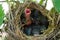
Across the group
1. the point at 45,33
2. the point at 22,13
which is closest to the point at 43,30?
the point at 45,33

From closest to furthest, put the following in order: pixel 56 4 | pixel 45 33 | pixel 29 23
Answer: pixel 56 4, pixel 45 33, pixel 29 23

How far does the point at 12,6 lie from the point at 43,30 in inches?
9.5

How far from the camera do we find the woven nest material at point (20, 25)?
106 centimetres

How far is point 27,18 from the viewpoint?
1.18 m

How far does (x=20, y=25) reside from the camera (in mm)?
1125

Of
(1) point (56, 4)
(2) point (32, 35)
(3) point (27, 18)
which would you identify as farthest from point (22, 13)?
(1) point (56, 4)

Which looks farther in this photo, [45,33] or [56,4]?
[45,33]

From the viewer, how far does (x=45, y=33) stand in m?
1.07

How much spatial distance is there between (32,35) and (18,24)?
0.33 ft

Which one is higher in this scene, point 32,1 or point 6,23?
point 32,1

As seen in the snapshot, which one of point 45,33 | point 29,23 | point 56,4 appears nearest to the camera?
point 56,4

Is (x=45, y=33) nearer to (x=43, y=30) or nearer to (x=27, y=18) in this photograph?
(x=43, y=30)

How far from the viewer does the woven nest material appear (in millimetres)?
1057

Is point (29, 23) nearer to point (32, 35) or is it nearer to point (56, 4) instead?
point (32, 35)
